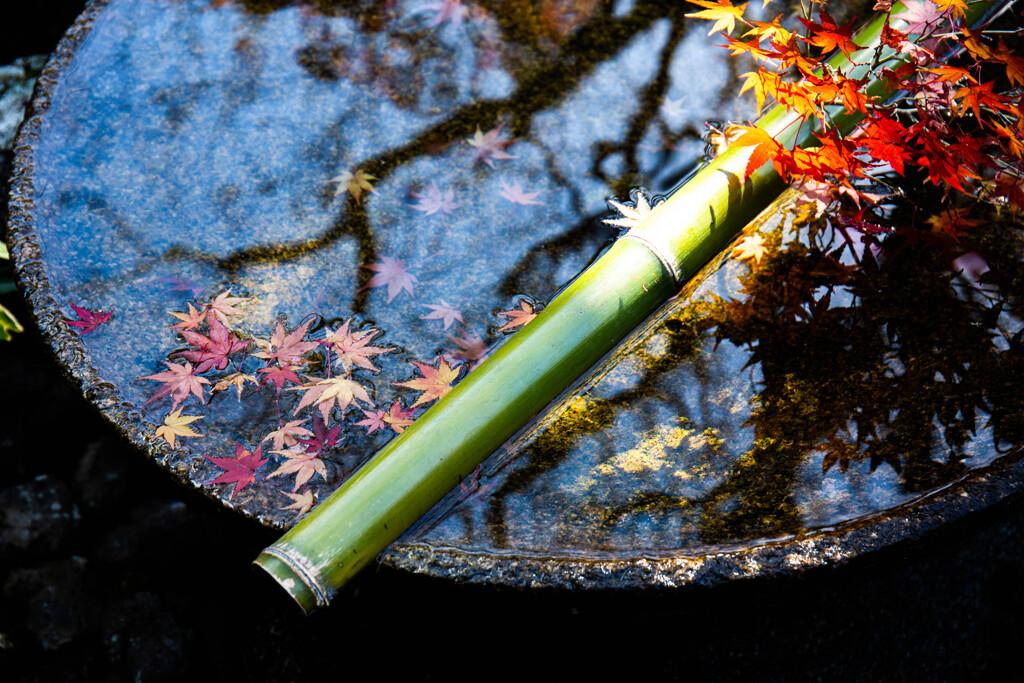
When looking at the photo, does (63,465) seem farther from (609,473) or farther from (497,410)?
(609,473)

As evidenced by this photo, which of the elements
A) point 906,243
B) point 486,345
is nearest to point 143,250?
point 486,345

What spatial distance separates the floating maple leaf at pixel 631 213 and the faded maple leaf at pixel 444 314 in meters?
0.63

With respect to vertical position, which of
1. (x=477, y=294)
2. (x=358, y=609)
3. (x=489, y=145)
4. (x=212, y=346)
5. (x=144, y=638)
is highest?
(x=489, y=145)

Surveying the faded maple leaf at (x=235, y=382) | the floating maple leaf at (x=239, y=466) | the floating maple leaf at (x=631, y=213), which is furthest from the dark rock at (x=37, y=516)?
the floating maple leaf at (x=631, y=213)

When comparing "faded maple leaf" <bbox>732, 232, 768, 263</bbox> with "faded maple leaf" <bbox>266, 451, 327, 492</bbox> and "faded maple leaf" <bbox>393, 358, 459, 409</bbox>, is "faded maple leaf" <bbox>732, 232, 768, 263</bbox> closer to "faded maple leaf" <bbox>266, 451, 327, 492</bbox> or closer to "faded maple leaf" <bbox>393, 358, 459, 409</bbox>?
"faded maple leaf" <bbox>393, 358, 459, 409</bbox>

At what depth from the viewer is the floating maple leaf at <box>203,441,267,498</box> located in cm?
174

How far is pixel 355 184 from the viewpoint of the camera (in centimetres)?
258

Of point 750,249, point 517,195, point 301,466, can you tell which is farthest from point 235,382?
point 750,249

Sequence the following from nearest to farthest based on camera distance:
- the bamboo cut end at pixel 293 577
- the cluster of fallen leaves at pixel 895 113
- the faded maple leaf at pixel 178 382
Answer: the bamboo cut end at pixel 293 577
the faded maple leaf at pixel 178 382
the cluster of fallen leaves at pixel 895 113

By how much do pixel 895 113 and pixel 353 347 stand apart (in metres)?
1.90

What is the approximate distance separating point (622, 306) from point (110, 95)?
82.3 inches

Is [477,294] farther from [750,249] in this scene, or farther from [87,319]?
[87,319]

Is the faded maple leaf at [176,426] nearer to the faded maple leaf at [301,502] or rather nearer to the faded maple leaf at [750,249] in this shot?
the faded maple leaf at [301,502]

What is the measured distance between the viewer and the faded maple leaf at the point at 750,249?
248 cm
